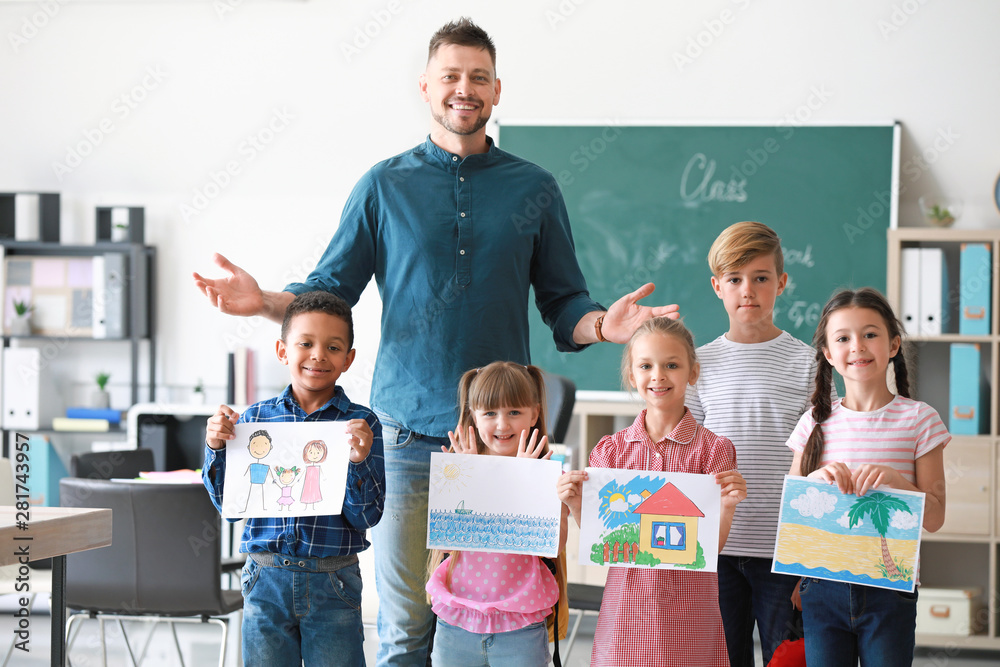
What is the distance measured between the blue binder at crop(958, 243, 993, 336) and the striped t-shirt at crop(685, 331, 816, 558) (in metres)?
1.98

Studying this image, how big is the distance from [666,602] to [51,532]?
1.17 m

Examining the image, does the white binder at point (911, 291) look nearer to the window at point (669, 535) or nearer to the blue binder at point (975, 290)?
the blue binder at point (975, 290)

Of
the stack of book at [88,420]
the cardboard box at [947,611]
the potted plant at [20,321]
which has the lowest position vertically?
the cardboard box at [947,611]

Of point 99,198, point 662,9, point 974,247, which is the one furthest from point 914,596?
point 99,198

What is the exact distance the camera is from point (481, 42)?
6.12 feet

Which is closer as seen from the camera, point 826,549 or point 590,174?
point 826,549

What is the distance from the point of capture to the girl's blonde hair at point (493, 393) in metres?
1.72

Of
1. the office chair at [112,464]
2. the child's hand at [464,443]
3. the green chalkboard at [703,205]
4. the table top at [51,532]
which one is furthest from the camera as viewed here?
the green chalkboard at [703,205]

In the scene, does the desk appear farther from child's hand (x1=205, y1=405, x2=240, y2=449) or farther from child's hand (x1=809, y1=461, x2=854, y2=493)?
child's hand (x1=809, y1=461, x2=854, y2=493)

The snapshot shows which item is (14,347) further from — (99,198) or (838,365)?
(838,365)

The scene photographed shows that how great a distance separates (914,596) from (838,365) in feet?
1.49

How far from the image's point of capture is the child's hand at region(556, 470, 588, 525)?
1.62 m

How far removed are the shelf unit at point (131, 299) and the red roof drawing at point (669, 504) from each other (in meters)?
3.18

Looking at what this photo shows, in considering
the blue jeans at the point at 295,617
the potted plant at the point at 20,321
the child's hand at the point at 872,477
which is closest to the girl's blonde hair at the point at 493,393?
the blue jeans at the point at 295,617
